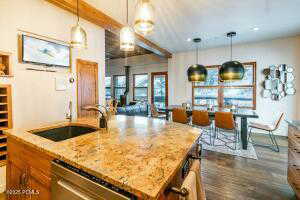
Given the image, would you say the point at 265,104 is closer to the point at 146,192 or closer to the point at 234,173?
the point at 234,173

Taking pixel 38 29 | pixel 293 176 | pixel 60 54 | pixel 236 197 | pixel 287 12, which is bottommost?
pixel 236 197

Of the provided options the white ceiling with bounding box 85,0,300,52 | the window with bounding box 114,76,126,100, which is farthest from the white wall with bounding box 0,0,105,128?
the window with bounding box 114,76,126,100

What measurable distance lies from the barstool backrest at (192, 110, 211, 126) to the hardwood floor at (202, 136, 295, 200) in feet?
2.45

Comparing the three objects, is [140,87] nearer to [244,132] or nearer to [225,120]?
[225,120]

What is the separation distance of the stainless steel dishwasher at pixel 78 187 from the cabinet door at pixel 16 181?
53 centimetres

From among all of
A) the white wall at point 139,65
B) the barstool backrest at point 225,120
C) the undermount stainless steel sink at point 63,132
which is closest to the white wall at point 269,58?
the white wall at point 139,65

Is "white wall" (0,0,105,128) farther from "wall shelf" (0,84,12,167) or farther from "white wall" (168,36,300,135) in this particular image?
"white wall" (168,36,300,135)

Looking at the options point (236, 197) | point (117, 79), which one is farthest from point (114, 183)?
point (117, 79)

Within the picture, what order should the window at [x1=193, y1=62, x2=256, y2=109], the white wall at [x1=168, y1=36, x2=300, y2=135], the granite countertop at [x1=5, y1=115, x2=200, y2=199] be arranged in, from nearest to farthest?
the granite countertop at [x1=5, y1=115, x2=200, y2=199] < the white wall at [x1=168, y1=36, x2=300, y2=135] < the window at [x1=193, y1=62, x2=256, y2=109]

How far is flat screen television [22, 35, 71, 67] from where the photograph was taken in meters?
2.32

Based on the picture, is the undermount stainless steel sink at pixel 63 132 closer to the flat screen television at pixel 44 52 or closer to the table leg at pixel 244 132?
the flat screen television at pixel 44 52

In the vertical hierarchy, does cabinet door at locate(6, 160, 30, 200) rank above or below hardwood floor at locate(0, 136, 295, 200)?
above

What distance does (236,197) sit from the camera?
6.38 feet

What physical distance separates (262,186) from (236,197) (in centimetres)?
54
